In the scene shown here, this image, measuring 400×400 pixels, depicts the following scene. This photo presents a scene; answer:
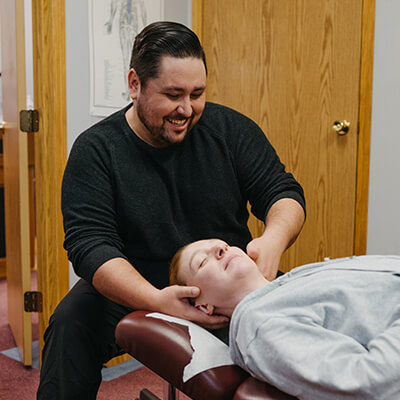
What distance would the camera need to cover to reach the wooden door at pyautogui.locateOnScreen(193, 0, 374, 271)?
2146 mm

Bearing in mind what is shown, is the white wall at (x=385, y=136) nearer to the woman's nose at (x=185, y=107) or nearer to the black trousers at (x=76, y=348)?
the woman's nose at (x=185, y=107)

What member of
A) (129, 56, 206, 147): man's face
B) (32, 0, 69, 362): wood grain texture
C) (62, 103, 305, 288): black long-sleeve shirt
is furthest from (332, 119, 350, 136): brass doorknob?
(32, 0, 69, 362): wood grain texture

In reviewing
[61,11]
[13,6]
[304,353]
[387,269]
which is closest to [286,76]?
[61,11]

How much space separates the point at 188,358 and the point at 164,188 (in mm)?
693

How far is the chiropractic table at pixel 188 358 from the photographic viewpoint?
87 cm

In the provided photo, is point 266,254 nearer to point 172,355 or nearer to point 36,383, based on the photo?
point 172,355

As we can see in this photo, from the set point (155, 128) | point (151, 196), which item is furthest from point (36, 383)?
point (155, 128)

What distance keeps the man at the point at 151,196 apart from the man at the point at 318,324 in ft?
0.60

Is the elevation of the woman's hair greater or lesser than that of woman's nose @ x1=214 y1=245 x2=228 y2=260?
lesser

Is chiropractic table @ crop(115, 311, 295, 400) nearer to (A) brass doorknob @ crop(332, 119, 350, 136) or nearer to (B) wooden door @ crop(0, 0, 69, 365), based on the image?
(B) wooden door @ crop(0, 0, 69, 365)

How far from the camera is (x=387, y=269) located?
97cm

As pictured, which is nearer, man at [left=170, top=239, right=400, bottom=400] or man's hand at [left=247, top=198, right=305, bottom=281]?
man at [left=170, top=239, right=400, bottom=400]

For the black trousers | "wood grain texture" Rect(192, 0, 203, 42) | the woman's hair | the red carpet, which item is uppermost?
"wood grain texture" Rect(192, 0, 203, 42)

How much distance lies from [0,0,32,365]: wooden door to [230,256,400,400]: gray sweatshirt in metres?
1.51
